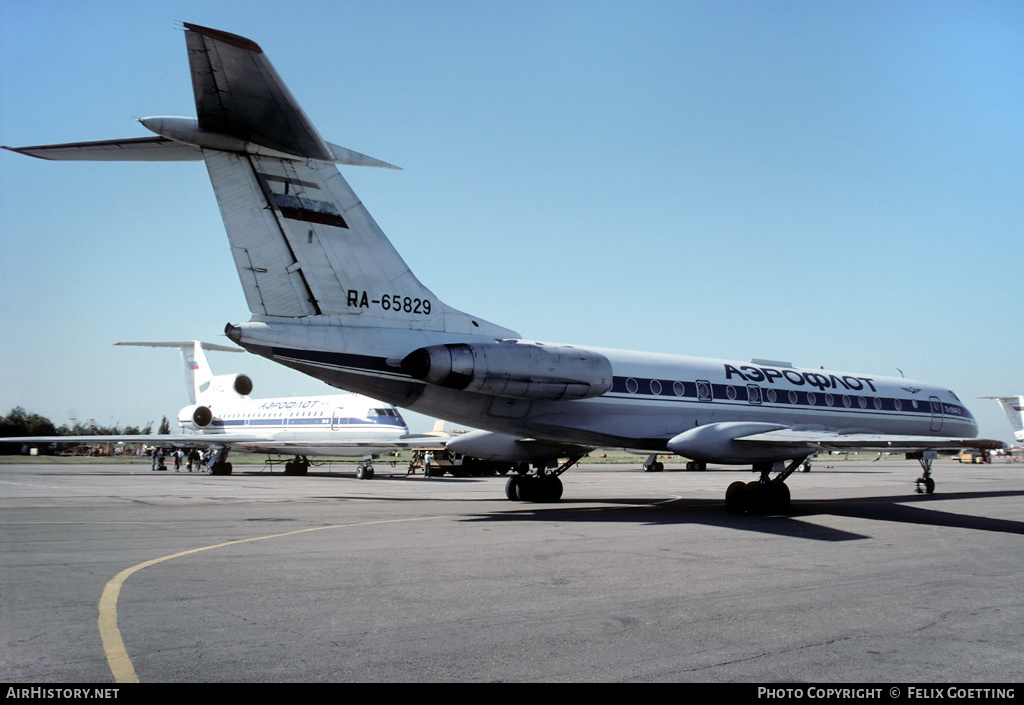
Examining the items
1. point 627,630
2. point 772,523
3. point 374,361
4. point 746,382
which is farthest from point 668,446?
point 627,630

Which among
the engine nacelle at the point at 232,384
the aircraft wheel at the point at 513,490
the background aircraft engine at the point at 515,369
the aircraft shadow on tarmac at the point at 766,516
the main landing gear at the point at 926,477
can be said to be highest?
the engine nacelle at the point at 232,384

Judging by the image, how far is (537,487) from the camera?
55.7 feet

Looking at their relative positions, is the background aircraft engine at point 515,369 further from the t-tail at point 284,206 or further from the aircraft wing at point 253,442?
the aircraft wing at point 253,442

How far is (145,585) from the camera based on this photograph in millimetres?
6594

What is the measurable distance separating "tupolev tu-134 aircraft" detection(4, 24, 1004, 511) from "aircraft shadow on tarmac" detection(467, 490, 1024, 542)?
1153 millimetres

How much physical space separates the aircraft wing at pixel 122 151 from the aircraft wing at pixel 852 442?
10755 millimetres

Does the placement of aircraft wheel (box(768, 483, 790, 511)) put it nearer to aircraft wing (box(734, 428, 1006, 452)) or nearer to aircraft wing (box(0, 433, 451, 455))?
aircraft wing (box(734, 428, 1006, 452))

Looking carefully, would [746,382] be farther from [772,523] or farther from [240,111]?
[240,111]

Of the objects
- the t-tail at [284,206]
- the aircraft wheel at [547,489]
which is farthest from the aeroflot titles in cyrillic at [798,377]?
the t-tail at [284,206]

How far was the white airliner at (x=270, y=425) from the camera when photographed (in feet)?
108

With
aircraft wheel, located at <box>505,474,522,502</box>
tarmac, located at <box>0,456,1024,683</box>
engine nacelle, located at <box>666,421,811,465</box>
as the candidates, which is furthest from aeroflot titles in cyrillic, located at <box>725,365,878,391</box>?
aircraft wheel, located at <box>505,474,522,502</box>

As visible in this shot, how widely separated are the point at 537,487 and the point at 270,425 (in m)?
24.3

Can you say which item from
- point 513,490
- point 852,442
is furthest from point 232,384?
point 852,442

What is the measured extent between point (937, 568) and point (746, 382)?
9295 millimetres
